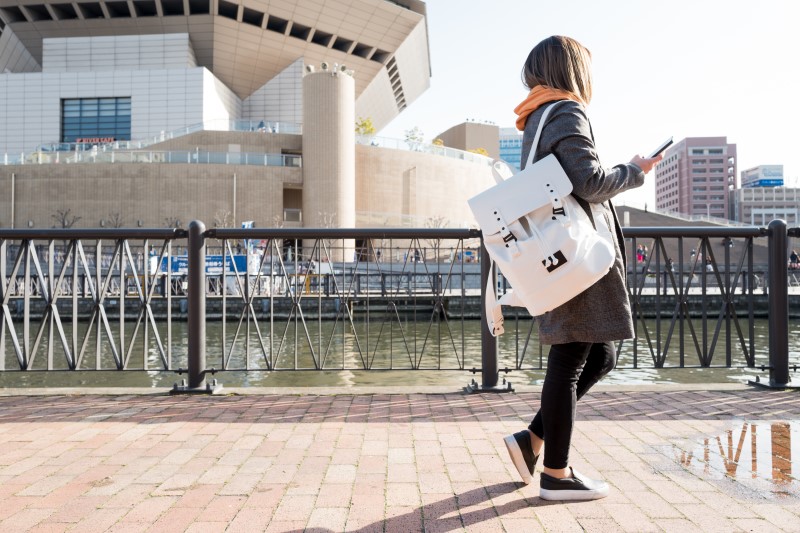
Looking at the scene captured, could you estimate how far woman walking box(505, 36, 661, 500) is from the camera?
2.60m

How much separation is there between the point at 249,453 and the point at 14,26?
199 ft

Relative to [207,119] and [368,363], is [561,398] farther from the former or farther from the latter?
[207,119]

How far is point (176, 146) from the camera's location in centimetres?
4803

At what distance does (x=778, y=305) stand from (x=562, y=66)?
11.8ft

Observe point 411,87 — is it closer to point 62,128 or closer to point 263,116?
point 263,116

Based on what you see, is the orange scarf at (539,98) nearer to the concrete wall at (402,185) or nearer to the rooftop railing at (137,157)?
the rooftop railing at (137,157)

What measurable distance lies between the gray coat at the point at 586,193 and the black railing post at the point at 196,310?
3217 mm

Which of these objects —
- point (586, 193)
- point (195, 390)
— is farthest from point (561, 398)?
point (195, 390)

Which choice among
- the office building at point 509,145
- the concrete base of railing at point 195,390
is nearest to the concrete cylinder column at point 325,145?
the concrete base of railing at point 195,390

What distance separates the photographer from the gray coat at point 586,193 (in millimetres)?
2572

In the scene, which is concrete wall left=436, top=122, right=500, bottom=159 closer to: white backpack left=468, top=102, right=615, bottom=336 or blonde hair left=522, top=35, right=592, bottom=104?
blonde hair left=522, top=35, right=592, bottom=104

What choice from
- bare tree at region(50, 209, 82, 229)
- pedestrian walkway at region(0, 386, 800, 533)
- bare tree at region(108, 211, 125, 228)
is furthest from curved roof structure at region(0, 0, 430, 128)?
pedestrian walkway at region(0, 386, 800, 533)

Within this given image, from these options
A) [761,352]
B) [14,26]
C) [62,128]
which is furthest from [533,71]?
[14,26]

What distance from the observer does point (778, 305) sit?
517cm
